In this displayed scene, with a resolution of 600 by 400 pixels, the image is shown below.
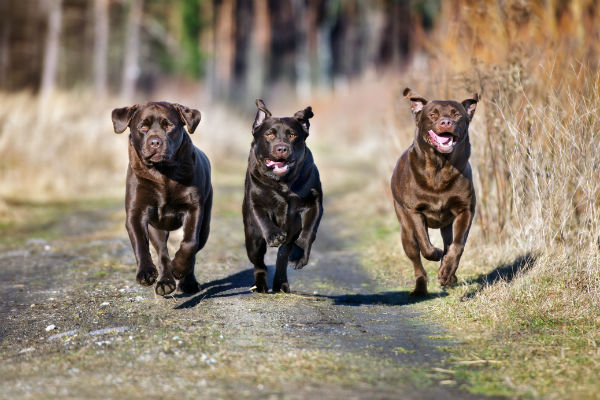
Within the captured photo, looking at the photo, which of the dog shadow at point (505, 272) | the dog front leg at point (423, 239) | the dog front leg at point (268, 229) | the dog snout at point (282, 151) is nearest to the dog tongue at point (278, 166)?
the dog snout at point (282, 151)

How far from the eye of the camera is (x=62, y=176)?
623 inches

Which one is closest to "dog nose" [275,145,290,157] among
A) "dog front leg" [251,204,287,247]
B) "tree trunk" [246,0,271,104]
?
"dog front leg" [251,204,287,247]

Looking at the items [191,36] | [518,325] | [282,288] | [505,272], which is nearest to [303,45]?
[191,36]

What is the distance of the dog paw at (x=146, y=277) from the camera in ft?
19.2

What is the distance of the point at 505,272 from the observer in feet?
23.7

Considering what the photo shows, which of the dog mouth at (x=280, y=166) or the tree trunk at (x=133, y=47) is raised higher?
the tree trunk at (x=133, y=47)

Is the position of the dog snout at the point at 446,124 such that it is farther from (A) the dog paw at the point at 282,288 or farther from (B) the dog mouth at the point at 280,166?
(A) the dog paw at the point at 282,288

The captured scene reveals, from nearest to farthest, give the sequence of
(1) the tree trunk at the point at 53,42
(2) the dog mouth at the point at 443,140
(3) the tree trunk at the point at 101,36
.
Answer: (2) the dog mouth at the point at 443,140 → (1) the tree trunk at the point at 53,42 → (3) the tree trunk at the point at 101,36

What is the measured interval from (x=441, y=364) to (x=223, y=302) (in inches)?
84.6

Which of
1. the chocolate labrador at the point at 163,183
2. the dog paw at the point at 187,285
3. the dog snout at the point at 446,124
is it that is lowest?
the dog paw at the point at 187,285

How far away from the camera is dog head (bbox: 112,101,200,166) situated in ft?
20.2

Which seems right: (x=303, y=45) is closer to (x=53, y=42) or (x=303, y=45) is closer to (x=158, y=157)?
(x=53, y=42)

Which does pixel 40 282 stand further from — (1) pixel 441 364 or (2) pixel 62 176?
(2) pixel 62 176

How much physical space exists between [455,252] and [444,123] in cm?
101
